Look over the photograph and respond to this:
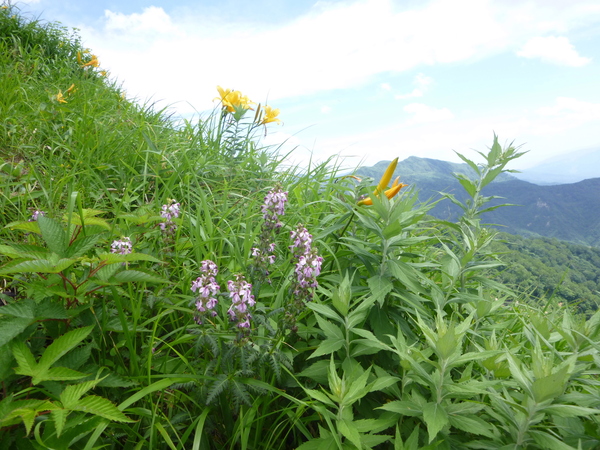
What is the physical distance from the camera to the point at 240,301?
1490 millimetres

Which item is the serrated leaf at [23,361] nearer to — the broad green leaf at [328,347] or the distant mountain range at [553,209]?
the broad green leaf at [328,347]

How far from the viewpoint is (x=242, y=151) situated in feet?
13.7

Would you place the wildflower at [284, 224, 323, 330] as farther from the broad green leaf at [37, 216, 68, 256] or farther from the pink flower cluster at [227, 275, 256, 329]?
the broad green leaf at [37, 216, 68, 256]

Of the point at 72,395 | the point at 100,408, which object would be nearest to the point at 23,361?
the point at 72,395

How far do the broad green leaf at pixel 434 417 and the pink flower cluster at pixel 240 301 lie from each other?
29.8 inches

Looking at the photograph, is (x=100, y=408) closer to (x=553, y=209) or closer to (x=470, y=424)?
(x=470, y=424)

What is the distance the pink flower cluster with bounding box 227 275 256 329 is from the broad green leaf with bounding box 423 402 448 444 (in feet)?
2.48

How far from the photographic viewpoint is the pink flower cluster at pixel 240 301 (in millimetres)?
1477

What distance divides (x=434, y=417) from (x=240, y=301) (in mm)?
842

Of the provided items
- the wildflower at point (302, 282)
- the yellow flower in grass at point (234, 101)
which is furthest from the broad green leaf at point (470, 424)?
the yellow flower in grass at point (234, 101)

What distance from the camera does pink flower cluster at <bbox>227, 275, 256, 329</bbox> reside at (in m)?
1.48

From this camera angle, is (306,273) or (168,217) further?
(168,217)

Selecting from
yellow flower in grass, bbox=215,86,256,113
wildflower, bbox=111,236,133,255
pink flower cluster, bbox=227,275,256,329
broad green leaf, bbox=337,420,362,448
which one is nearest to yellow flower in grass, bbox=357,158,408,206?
pink flower cluster, bbox=227,275,256,329

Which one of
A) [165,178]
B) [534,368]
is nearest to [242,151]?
[165,178]
